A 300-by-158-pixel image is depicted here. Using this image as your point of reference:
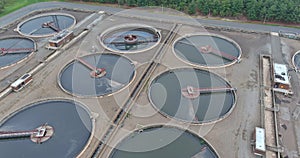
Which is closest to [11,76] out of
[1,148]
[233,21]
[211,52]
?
[1,148]

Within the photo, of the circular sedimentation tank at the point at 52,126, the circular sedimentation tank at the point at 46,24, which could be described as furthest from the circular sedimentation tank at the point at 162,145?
the circular sedimentation tank at the point at 46,24

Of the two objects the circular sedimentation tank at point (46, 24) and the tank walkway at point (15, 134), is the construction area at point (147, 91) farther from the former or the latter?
the circular sedimentation tank at point (46, 24)

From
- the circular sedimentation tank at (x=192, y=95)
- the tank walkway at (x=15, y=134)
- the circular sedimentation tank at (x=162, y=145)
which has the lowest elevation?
the circular sedimentation tank at (x=162, y=145)

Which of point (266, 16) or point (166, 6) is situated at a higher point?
point (166, 6)

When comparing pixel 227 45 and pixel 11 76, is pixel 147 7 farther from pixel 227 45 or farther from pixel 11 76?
pixel 11 76

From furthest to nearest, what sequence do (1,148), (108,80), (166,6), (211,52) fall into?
(166,6)
(211,52)
(108,80)
(1,148)

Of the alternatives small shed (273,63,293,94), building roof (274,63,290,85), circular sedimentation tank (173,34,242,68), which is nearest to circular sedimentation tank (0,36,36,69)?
circular sedimentation tank (173,34,242,68)

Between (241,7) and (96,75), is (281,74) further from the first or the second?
(96,75)
